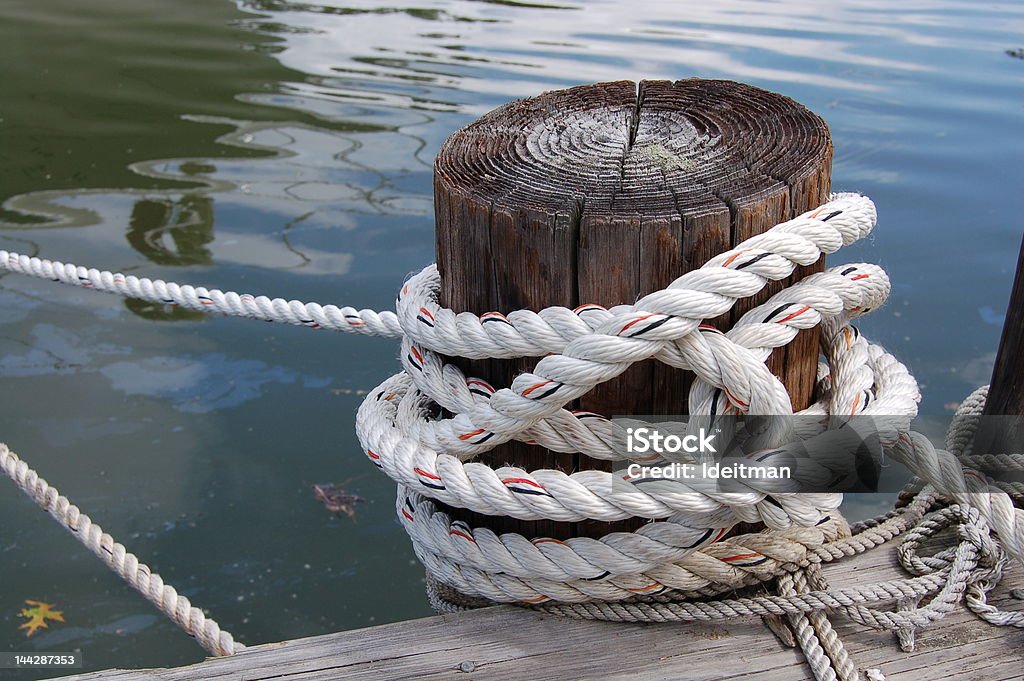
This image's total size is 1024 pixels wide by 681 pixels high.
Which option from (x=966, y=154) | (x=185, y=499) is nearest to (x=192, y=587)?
(x=185, y=499)

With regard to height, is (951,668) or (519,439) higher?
(519,439)

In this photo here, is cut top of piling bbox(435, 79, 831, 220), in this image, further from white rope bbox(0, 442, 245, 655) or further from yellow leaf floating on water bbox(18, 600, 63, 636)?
yellow leaf floating on water bbox(18, 600, 63, 636)

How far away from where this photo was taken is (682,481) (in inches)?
46.4

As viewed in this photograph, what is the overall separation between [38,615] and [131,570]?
3.65 ft

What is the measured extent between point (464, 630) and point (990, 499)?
0.73 metres

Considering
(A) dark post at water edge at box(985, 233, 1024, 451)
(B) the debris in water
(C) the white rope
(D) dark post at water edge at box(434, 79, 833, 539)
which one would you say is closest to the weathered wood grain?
(A) dark post at water edge at box(985, 233, 1024, 451)

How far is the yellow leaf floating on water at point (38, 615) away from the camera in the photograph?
2.57 meters

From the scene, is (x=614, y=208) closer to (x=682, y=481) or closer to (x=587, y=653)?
(x=682, y=481)

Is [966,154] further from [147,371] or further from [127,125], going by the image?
[127,125]

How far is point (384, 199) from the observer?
183 inches

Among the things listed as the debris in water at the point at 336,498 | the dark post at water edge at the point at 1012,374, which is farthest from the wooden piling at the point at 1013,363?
the debris in water at the point at 336,498

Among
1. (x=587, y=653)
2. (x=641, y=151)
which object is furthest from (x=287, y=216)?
(x=587, y=653)

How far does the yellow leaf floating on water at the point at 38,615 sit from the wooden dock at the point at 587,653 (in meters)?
1.46

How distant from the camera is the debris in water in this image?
2951 millimetres
